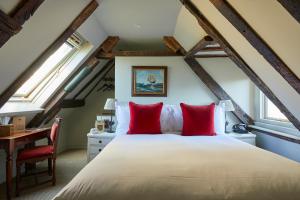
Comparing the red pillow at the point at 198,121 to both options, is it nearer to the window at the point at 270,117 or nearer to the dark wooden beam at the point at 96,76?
the window at the point at 270,117

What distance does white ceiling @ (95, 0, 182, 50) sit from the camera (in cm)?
285

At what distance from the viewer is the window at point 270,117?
319cm

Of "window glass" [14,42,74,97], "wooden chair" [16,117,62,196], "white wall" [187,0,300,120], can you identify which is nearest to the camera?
"white wall" [187,0,300,120]

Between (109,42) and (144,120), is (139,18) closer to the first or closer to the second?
(109,42)

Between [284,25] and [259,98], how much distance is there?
7.74ft

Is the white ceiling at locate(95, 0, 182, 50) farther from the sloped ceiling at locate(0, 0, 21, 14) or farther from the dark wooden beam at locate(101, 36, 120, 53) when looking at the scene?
the sloped ceiling at locate(0, 0, 21, 14)

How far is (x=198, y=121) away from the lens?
3516 millimetres

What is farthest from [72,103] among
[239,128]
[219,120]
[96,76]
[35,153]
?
[239,128]

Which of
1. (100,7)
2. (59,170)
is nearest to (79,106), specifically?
(59,170)

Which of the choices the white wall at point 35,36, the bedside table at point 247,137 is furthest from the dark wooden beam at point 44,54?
the bedside table at point 247,137

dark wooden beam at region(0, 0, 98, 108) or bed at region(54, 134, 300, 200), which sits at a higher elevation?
dark wooden beam at region(0, 0, 98, 108)

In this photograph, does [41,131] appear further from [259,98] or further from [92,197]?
[259,98]

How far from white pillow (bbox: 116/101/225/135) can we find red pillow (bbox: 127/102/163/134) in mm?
167

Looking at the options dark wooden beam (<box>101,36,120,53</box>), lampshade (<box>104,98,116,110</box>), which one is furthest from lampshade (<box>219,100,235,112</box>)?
dark wooden beam (<box>101,36,120,53</box>)
